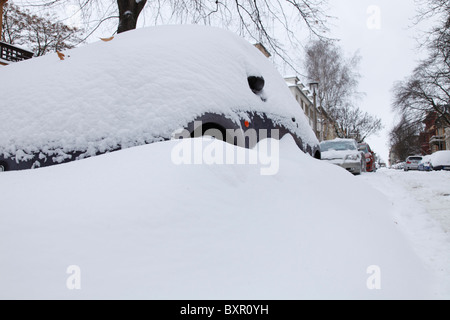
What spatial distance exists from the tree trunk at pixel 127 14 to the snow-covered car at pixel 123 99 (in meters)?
5.03

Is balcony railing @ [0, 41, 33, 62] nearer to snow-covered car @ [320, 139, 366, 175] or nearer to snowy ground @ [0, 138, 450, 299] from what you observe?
snowy ground @ [0, 138, 450, 299]

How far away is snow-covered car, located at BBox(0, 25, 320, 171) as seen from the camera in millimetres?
2283

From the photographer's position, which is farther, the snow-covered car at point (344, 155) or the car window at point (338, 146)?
the car window at point (338, 146)

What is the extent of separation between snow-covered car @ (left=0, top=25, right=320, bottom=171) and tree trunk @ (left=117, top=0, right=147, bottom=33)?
503 centimetres

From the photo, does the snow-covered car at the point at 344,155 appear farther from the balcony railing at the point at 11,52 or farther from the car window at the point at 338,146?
the balcony railing at the point at 11,52

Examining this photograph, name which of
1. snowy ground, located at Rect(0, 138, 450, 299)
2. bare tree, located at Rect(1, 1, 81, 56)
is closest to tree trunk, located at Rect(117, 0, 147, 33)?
snowy ground, located at Rect(0, 138, 450, 299)

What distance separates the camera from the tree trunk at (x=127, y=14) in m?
7.48

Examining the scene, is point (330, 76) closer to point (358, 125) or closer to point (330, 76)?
point (330, 76)

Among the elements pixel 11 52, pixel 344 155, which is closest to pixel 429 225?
pixel 344 155

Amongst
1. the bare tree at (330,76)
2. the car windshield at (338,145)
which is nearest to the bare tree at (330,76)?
the bare tree at (330,76)

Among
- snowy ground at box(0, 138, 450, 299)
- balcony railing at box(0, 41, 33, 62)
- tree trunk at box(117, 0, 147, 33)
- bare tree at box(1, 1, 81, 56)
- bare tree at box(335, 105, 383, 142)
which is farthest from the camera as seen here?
bare tree at box(335, 105, 383, 142)

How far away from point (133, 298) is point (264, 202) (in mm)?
932

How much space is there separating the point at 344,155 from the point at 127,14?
7.05 meters
